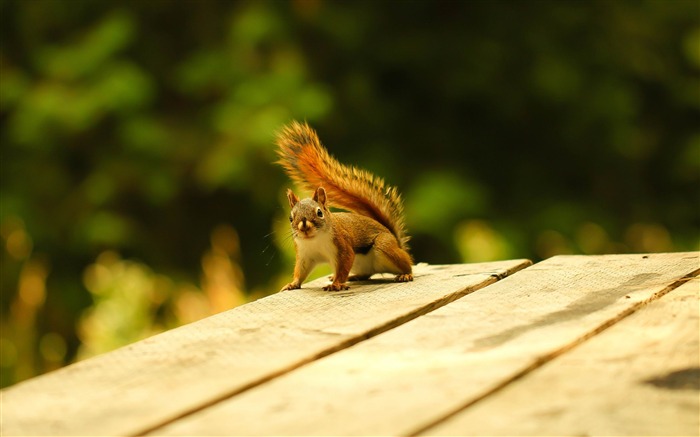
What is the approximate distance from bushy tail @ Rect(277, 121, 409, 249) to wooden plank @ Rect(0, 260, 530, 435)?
43 centimetres

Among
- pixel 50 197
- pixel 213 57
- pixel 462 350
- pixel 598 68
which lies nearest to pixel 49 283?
pixel 50 197

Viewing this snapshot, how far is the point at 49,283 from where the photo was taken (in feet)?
14.8

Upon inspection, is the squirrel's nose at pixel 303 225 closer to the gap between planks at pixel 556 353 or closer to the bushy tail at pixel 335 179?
the bushy tail at pixel 335 179

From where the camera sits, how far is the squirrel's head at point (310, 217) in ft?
5.87

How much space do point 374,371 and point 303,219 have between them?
81 cm

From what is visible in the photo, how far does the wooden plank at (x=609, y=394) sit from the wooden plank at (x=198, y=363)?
252 mm

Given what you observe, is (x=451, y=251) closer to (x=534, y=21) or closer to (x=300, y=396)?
(x=534, y=21)

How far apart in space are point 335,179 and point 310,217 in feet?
0.54

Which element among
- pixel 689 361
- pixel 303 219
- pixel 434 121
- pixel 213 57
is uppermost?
pixel 213 57

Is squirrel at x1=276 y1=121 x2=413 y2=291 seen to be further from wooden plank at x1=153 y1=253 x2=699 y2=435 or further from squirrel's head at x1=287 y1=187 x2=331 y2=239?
wooden plank at x1=153 y1=253 x2=699 y2=435

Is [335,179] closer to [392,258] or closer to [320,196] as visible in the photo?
[320,196]

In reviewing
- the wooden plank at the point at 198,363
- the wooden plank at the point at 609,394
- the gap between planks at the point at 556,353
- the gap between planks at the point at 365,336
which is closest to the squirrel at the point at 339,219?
the gap between planks at the point at 365,336

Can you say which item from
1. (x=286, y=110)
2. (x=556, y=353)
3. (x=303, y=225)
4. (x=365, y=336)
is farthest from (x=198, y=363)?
(x=286, y=110)

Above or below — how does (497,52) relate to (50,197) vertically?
above
